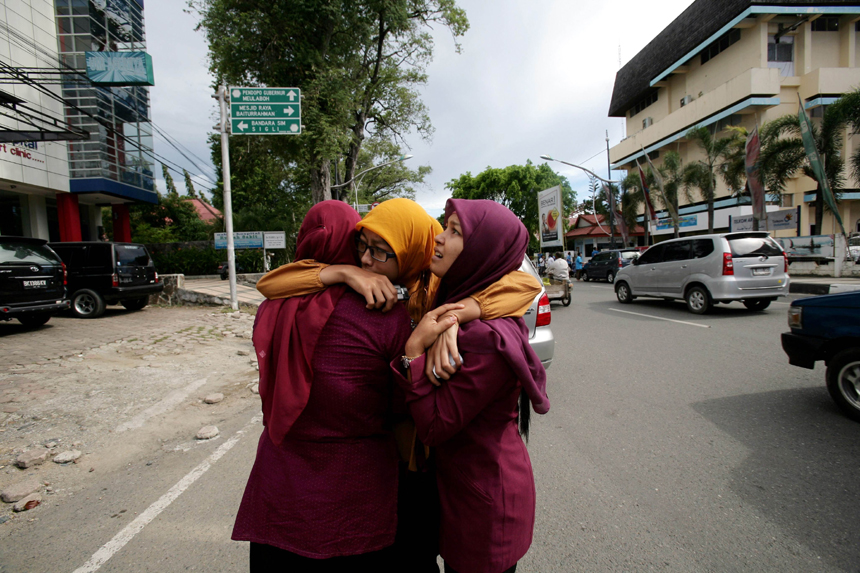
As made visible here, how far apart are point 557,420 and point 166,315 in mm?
9945

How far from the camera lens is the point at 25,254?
7.87 metres

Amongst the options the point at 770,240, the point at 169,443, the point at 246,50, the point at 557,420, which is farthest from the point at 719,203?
the point at 169,443

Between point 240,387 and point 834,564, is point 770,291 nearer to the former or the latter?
point 834,564

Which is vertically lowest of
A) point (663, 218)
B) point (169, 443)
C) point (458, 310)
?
point (169, 443)

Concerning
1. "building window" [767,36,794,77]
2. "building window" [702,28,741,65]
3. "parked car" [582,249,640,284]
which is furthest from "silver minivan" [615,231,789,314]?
"building window" [702,28,741,65]

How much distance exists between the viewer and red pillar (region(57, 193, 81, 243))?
16.2 m

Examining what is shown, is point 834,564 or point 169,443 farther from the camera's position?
point 169,443

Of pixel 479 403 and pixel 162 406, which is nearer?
pixel 479 403

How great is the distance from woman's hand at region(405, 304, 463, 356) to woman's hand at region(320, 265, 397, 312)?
120mm

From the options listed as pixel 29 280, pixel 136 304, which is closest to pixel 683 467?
pixel 29 280

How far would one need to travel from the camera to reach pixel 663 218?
112 ft

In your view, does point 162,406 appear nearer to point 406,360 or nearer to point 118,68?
point 406,360

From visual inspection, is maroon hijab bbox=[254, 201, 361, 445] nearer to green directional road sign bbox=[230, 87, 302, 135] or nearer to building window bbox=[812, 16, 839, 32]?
green directional road sign bbox=[230, 87, 302, 135]

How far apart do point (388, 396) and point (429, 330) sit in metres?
0.28
